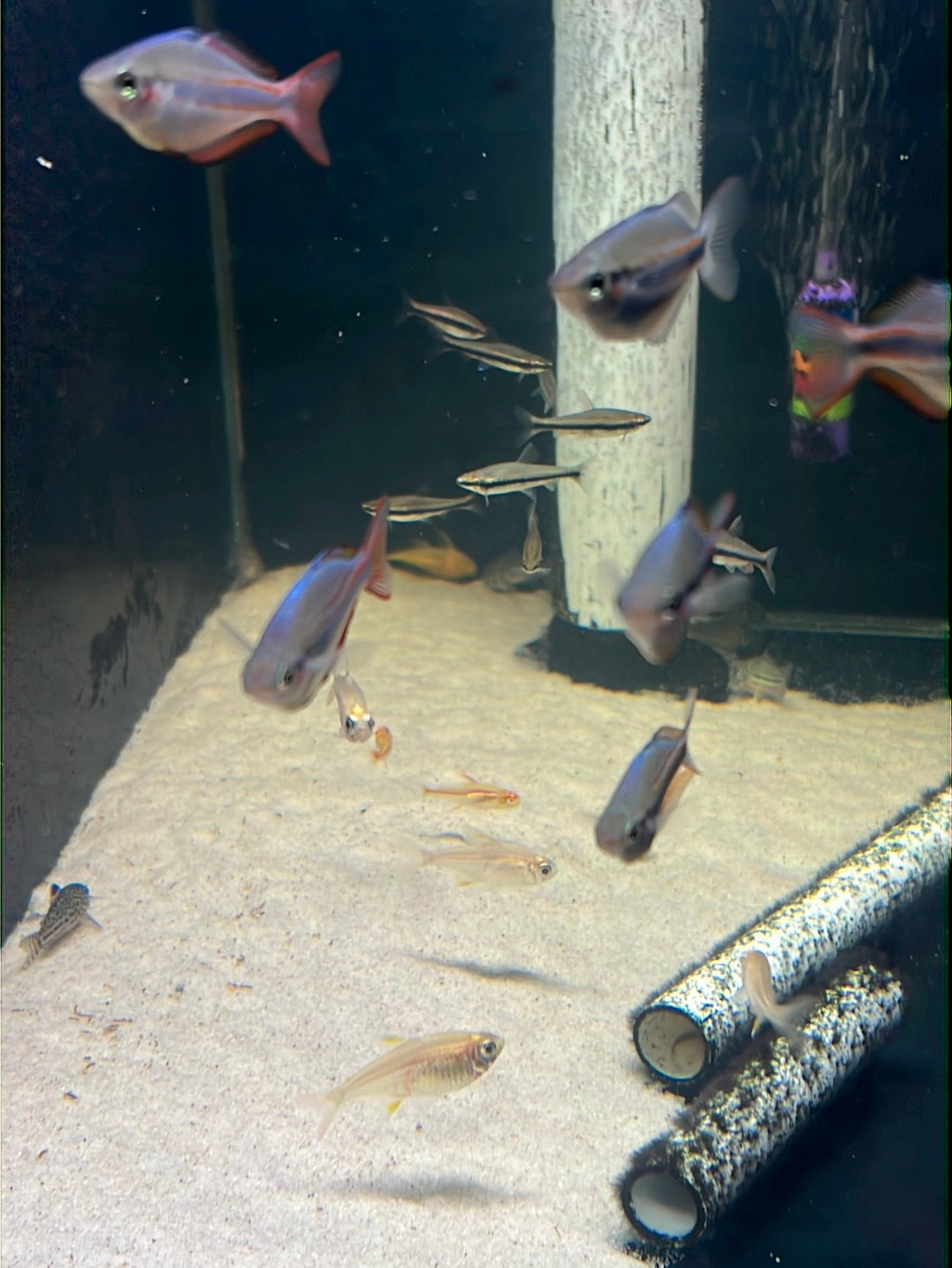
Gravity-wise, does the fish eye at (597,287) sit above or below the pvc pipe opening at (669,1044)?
above

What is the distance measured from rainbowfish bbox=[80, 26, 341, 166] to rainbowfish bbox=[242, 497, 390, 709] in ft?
3.31

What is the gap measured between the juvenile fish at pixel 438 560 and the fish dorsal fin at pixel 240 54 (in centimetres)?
617

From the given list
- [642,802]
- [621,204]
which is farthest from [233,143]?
[621,204]

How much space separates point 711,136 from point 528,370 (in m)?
3.40

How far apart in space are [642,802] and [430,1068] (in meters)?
0.89

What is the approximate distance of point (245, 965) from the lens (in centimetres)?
354

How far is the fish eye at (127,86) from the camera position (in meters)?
2.09

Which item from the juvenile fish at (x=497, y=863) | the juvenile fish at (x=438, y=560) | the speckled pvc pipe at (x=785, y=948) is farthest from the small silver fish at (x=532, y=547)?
the juvenile fish at (x=438, y=560)

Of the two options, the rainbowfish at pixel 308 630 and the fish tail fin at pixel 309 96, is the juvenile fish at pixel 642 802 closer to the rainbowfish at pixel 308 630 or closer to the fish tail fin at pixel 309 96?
the rainbowfish at pixel 308 630

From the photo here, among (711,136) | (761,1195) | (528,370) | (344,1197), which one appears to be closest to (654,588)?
(761,1195)

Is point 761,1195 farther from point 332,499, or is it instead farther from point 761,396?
point 332,499

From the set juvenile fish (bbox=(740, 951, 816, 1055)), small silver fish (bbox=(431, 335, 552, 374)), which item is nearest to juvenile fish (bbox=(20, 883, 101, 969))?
juvenile fish (bbox=(740, 951, 816, 1055))

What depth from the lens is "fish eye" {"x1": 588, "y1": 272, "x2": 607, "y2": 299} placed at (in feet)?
7.04

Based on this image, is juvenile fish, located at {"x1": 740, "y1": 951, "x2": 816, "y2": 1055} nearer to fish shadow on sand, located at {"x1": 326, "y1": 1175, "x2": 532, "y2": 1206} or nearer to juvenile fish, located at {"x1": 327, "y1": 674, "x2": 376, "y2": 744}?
fish shadow on sand, located at {"x1": 326, "y1": 1175, "x2": 532, "y2": 1206}
